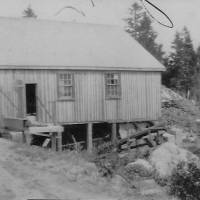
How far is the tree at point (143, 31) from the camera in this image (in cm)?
6862

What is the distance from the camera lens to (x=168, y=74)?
55312 millimetres

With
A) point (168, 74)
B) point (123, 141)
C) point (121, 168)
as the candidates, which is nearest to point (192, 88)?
point (168, 74)

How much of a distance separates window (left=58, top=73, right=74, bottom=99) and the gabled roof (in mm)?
550

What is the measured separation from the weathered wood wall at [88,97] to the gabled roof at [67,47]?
499 mm

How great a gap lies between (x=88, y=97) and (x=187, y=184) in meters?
13.2

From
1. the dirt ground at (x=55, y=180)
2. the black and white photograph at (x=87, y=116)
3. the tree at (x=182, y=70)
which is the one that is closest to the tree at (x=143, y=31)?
the tree at (x=182, y=70)

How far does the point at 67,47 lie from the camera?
28.7 metres

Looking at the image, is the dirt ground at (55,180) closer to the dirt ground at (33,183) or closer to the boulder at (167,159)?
the dirt ground at (33,183)

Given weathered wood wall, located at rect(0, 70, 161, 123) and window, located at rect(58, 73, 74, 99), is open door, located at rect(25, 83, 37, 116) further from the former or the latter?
window, located at rect(58, 73, 74, 99)

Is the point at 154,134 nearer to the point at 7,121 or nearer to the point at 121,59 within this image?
the point at 121,59

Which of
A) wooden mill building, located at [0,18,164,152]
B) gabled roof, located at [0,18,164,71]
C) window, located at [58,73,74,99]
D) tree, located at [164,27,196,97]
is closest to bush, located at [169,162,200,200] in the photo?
wooden mill building, located at [0,18,164,152]

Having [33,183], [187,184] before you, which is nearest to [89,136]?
[187,184]

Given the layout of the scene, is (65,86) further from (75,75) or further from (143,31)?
(143,31)

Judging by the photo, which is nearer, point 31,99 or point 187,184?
point 187,184
